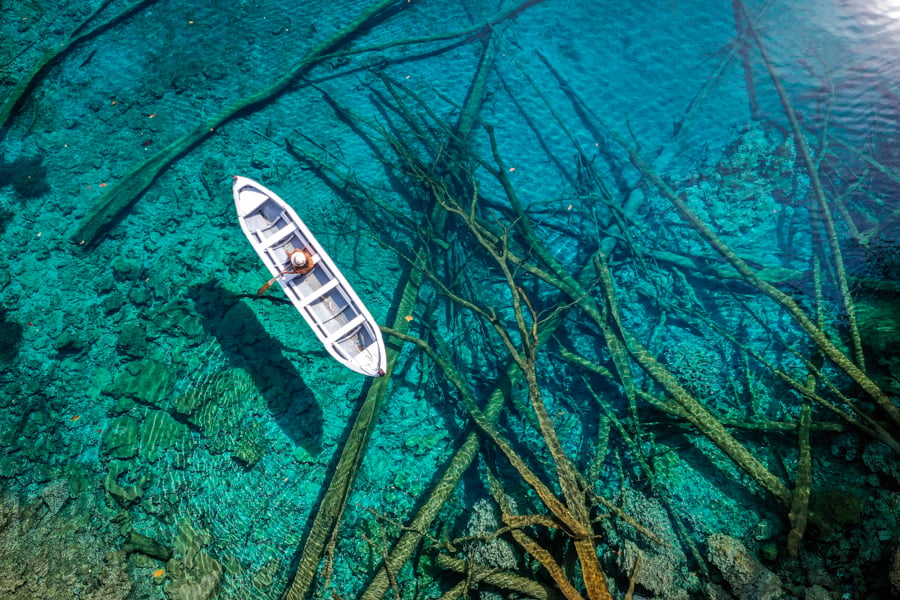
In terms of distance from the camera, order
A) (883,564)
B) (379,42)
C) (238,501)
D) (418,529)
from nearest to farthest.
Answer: (883,564), (418,529), (238,501), (379,42)

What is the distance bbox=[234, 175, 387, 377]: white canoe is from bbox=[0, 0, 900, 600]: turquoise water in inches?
30.0

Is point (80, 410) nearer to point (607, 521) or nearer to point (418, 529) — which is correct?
point (418, 529)

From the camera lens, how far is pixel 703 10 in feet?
30.3

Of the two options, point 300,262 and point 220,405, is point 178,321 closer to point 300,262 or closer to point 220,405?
point 220,405

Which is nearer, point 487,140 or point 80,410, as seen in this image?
point 80,410

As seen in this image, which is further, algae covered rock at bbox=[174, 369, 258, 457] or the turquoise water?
algae covered rock at bbox=[174, 369, 258, 457]

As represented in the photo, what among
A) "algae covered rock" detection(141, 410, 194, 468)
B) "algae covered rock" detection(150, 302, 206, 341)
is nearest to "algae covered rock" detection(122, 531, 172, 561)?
"algae covered rock" detection(141, 410, 194, 468)

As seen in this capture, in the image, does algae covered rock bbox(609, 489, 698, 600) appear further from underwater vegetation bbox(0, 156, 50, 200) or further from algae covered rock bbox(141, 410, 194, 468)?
underwater vegetation bbox(0, 156, 50, 200)

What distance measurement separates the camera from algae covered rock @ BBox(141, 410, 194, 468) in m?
7.05

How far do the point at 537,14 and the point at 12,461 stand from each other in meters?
11.4

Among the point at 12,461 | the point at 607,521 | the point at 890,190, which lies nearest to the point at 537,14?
the point at 890,190

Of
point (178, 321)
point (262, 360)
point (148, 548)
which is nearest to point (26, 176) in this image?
point (178, 321)

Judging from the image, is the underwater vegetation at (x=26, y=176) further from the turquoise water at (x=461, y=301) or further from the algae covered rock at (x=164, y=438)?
the algae covered rock at (x=164, y=438)

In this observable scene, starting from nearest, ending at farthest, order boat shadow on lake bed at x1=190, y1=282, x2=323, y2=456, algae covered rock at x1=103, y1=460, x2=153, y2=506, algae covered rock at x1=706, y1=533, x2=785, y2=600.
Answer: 1. algae covered rock at x1=706, y1=533, x2=785, y2=600
2. algae covered rock at x1=103, y1=460, x2=153, y2=506
3. boat shadow on lake bed at x1=190, y1=282, x2=323, y2=456
